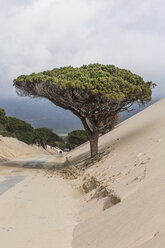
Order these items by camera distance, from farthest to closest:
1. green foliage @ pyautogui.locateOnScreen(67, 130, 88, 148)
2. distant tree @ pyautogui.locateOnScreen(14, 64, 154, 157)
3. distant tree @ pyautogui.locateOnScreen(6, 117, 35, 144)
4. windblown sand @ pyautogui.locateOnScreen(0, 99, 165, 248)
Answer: distant tree @ pyautogui.locateOnScreen(6, 117, 35, 144) < green foliage @ pyautogui.locateOnScreen(67, 130, 88, 148) < distant tree @ pyautogui.locateOnScreen(14, 64, 154, 157) < windblown sand @ pyautogui.locateOnScreen(0, 99, 165, 248)

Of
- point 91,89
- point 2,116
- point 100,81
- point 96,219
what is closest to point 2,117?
point 2,116

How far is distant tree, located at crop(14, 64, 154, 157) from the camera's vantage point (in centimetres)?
1744

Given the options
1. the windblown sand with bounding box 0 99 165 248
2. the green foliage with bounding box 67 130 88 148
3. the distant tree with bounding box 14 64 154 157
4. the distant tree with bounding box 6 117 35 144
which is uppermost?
the distant tree with bounding box 6 117 35 144

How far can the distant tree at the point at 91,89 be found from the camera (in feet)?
57.2

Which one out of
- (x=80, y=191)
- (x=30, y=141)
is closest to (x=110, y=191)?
(x=80, y=191)

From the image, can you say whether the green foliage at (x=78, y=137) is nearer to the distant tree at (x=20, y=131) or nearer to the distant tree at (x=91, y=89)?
the distant tree at (x=20, y=131)

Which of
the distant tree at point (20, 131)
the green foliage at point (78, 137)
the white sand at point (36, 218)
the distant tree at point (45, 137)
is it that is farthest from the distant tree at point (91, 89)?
the distant tree at point (45, 137)

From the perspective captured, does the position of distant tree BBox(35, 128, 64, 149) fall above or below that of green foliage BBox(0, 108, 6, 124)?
below

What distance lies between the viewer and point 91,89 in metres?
17.5

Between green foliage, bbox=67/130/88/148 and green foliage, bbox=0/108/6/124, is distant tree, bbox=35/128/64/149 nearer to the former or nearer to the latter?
green foliage, bbox=67/130/88/148

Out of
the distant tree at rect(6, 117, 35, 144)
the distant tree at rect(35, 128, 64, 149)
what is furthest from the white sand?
the distant tree at rect(35, 128, 64, 149)

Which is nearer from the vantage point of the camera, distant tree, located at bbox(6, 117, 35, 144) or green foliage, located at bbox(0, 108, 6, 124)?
green foliage, located at bbox(0, 108, 6, 124)

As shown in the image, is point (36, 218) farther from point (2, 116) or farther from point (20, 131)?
point (20, 131)

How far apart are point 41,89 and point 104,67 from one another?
5.60m
